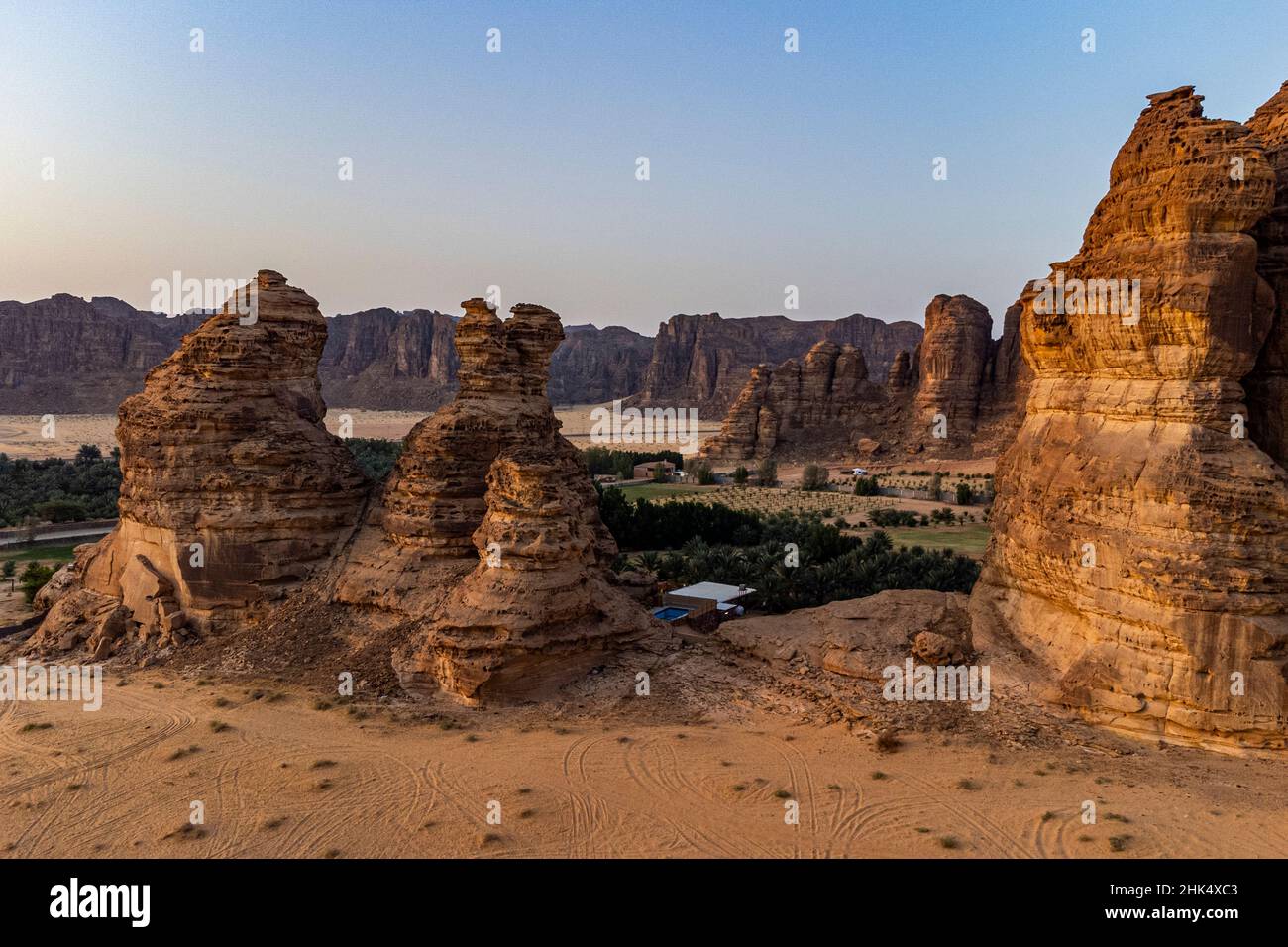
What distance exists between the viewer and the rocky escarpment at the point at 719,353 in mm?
149125

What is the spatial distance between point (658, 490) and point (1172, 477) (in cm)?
5129

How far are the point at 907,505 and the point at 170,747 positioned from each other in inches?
1887

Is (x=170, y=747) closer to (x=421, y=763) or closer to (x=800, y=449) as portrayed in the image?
(x=421, y=763)

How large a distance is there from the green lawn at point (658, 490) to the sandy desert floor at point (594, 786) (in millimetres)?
43456

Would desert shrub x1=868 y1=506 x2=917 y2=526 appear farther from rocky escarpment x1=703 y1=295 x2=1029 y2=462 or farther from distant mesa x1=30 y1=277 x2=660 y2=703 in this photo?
distant mesa x1=30 y1=277 x2=660 y2=703

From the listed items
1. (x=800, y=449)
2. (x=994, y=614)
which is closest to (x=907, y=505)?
(x=800, y=449)

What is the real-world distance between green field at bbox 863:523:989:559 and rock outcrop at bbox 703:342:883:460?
38.3 m

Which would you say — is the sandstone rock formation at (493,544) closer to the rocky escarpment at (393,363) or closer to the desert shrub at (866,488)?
the desert shrub at (866,488)

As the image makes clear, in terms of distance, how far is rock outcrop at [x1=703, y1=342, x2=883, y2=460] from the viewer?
83688mm

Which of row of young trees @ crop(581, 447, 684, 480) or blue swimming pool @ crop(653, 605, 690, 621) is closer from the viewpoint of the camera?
blue swimming pool @ crop(653, 605, 690, 621)

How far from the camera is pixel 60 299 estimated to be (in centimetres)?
13038

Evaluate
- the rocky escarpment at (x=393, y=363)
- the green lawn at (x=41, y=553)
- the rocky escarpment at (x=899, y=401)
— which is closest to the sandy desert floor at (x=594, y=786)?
the green lawn at (x=41, y=553)

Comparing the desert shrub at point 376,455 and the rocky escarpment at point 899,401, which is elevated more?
the rocky escarpment at point 899,401

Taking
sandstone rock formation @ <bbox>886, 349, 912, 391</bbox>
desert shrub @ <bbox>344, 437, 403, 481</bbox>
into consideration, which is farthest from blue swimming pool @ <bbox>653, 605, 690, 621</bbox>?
sandstone rock formation @ <bbox>886, 349, 912, 391</bbox>
